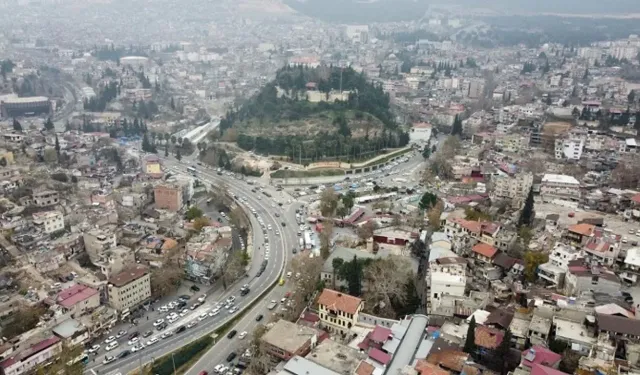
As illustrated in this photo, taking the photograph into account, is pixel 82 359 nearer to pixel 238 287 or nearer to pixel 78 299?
pixel 78 299

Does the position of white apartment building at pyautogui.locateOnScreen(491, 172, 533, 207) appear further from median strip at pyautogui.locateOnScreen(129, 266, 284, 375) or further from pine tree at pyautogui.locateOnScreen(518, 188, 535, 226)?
median strip at pyautogui.locateOnScreen(129, 266, 284, 375)

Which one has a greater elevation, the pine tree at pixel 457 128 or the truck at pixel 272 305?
the pine tree at pixel 457 128

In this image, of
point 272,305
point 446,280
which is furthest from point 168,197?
point 446,280

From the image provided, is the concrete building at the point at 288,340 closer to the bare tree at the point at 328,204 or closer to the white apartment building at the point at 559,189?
the bare tree at the point at 328,204

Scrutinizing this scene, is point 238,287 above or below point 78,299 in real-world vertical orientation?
below

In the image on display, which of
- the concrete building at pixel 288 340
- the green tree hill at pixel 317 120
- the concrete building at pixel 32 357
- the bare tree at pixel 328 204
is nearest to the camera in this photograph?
the concrete building at pixel 288 340

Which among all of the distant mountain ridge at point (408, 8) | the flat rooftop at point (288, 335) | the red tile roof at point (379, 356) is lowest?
the flat rooftop at point (288, 335)

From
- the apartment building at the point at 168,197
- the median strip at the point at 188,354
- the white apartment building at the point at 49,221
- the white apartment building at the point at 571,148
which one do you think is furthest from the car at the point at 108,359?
the white apartment building at the point at 571,148
